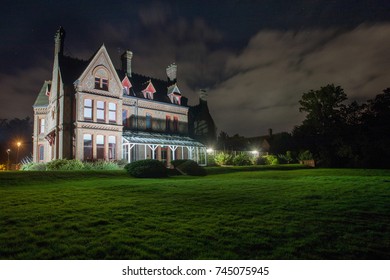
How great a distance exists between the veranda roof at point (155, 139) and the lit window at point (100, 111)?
274cm

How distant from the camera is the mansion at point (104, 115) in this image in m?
24.2

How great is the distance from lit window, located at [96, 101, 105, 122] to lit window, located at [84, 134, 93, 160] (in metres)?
1.96

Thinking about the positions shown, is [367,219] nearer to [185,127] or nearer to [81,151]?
[81,151]

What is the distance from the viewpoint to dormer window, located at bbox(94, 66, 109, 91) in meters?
25.5

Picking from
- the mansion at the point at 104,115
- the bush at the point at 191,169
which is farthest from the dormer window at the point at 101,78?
the bush at the point at 191,169

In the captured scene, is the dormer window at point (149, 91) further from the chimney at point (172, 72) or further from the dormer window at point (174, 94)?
the chimney at point (172, 72)

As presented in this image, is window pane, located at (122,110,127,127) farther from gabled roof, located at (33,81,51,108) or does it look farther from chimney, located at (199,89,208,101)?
chimney, located at (199,89,208,101)

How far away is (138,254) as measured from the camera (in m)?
4.25

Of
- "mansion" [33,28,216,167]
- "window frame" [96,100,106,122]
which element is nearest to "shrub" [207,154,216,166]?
"mansion" [33,28,216,167]

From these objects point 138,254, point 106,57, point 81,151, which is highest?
point 106,57

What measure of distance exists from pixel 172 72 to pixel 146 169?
2354 cm
